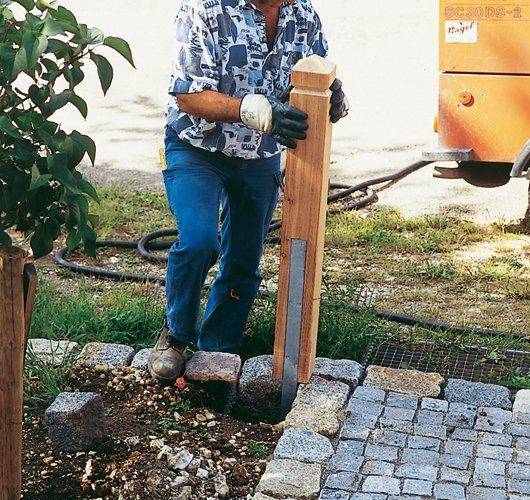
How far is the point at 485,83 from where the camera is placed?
6688 mm

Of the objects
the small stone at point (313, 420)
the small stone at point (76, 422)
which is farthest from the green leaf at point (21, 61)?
the small stone at point (313, 420)

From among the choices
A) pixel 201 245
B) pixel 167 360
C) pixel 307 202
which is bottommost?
pixel 167 360

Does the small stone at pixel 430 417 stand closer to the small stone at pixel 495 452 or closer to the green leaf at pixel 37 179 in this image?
the small stone at pixel 495 452

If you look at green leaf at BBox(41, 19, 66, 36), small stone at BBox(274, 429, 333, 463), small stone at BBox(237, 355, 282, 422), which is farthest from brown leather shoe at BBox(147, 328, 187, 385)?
green leaf at BBox(41, 19, 66, 36)

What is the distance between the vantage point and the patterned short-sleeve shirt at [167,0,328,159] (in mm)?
4469

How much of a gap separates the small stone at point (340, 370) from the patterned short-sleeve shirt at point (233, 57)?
3.08 ft

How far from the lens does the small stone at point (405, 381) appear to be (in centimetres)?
463

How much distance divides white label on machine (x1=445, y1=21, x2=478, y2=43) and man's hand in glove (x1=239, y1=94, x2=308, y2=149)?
2.64 meters

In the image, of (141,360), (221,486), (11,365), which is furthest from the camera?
(141,360)

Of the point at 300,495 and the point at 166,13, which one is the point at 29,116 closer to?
the point at 300,495

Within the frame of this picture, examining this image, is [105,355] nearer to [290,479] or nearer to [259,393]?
[259,393]

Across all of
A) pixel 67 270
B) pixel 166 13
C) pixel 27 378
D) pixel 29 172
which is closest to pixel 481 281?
pixel 67 270

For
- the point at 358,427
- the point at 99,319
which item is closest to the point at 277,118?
the point at 358,427

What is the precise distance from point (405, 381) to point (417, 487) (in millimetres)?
847
